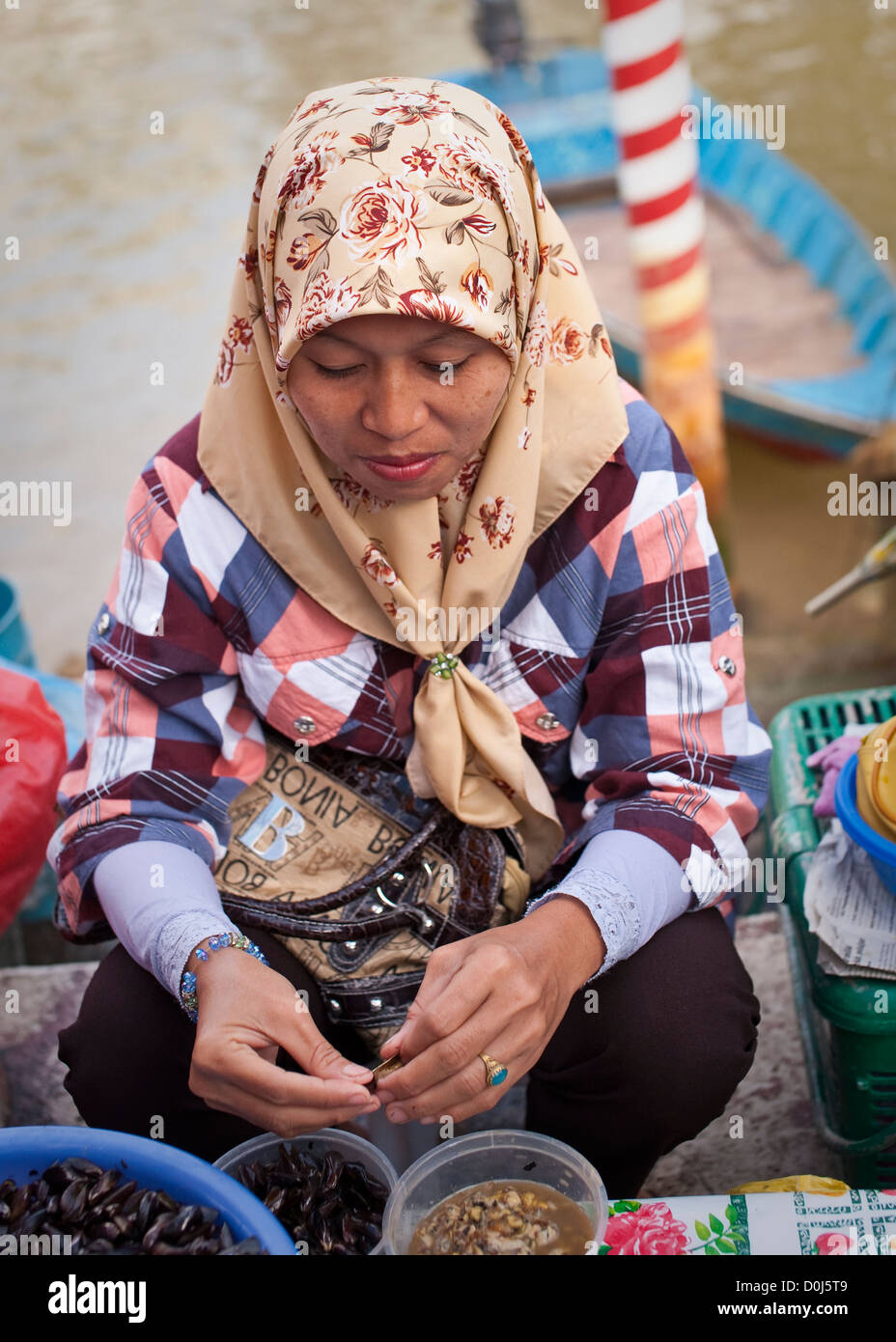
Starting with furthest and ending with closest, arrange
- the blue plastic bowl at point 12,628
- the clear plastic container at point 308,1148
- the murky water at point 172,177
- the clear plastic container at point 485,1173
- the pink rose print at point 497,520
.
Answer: the murky water at point 172,177
the blue plastic bowl at point 12,628
the pink rose print at point 497,520
the clear plastic container at point 308,1148
the clear plastic container at point 485,1173

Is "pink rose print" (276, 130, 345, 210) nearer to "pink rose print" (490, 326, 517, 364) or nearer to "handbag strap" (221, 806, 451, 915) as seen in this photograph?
"pink rose print" (490, 326, 517, 364)

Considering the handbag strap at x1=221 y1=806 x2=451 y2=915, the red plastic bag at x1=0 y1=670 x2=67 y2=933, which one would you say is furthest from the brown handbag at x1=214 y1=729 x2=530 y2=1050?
the red plastic bag at x1=0 y1=670 x2=67 y2=933

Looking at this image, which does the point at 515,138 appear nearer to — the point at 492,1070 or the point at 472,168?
the point at 472,168

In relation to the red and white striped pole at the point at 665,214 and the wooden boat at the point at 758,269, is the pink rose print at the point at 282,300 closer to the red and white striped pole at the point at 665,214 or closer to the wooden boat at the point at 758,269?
the red and white striped pole at the point at 665,214

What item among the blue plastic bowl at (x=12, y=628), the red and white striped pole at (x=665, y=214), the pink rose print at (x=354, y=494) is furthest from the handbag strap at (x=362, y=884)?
the red and white striped pole at (x=665, y=214)

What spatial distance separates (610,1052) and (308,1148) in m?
0.33

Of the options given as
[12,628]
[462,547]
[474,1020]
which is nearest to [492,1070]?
[474,1020]

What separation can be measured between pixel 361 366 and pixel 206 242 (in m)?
6.77

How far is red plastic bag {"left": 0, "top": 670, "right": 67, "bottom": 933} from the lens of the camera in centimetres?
183

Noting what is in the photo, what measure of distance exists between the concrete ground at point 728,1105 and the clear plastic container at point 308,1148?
0.27 meters

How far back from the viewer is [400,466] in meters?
1.29

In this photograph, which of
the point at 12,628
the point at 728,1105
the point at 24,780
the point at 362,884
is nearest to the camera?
the point at 362,884

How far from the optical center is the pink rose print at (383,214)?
1205 millimetres

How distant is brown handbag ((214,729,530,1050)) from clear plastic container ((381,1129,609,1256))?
25 centimetres
